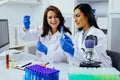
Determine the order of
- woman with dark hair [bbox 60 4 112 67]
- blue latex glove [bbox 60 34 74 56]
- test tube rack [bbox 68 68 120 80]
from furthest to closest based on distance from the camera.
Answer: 1. woman with dark hair [bbox 60 4 112 67]
2. blue latex glove [bbox 60 34 74 56]
3. test tube rack [bbox 68 68 120 80]

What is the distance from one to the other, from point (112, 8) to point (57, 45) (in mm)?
849

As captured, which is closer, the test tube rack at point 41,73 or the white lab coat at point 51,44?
the test tube rack at point 41,73

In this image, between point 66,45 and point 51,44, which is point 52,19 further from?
point 66,45

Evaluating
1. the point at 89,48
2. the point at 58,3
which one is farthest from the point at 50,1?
the point at 89,48

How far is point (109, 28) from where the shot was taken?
89.4 inches

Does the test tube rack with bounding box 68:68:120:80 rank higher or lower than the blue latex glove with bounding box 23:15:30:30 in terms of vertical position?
lower

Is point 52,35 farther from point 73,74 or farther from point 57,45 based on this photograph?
point 73,74

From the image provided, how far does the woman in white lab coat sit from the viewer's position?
1861mm

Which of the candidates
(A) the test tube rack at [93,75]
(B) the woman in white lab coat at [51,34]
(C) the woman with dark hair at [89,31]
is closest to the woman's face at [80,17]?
(C) the woman with dark hair at [89,31]

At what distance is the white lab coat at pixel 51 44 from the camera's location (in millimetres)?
1852

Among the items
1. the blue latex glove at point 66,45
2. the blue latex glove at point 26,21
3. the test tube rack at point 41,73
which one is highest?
the blue latex glove at point 26,21

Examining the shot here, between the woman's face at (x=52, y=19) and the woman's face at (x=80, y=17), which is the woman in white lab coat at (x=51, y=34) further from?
the woman's face at (x=80, y=17)

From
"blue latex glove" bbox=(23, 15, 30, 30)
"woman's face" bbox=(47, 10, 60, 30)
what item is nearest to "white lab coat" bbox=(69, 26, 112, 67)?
"woman's face" bbox=(47, 10, 60, 30)

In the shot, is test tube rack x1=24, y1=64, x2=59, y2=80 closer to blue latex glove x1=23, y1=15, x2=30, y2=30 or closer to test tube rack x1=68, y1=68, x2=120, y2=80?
test tube rack x1=68, y1=68, x2=120, y2=80
